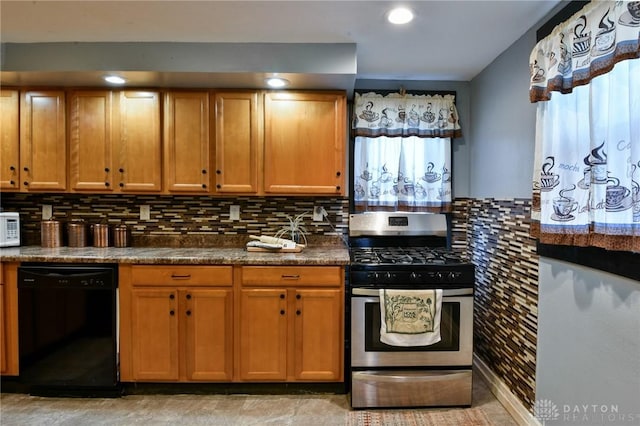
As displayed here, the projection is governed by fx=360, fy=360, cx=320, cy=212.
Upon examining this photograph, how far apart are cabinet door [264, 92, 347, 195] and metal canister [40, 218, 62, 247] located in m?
1.60

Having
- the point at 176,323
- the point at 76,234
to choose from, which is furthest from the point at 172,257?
the point at 76,234

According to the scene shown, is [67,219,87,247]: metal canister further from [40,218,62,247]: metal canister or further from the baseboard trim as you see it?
the baseboard trim

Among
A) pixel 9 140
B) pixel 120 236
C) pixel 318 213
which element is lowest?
pixel 120 236

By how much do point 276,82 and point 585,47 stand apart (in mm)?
1695

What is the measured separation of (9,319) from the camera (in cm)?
230

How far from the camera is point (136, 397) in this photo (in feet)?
7.55

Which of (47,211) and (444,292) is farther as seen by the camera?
(47,211)

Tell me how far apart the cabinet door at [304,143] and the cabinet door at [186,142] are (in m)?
0.44

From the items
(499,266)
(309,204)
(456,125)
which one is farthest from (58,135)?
(499,266)

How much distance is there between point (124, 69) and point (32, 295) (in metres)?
1.54

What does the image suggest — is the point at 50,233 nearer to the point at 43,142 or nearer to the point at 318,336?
the point at 43,142

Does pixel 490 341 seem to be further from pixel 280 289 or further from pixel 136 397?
pixel 136 397

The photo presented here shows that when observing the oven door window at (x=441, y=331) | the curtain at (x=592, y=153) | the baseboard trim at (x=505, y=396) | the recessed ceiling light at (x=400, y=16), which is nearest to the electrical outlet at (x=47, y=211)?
the oven door window at (x=441, y=331)

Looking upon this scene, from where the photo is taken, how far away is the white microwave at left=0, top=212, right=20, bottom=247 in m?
2.55
